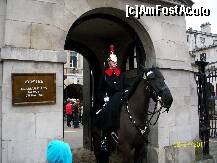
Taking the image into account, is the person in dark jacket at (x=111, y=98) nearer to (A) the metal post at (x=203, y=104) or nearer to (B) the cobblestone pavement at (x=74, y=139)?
(A) the metal post at (x=203, y=104)

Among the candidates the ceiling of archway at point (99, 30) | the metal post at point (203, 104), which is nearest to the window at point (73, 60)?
the ceiling of archway at point (99, 30)

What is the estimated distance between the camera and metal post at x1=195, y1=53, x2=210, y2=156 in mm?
9898

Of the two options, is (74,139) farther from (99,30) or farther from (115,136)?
(115,136)

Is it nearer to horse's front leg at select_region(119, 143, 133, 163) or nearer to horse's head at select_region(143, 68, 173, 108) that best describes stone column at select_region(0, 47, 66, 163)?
horse's front leg at select_region(119, 143, 133, 163)

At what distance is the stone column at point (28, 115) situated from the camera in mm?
6078

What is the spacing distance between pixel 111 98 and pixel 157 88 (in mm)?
1192

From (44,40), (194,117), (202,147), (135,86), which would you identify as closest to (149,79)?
(135,86)

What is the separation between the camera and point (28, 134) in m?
6.26

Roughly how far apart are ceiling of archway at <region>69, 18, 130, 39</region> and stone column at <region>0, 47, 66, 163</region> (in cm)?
343

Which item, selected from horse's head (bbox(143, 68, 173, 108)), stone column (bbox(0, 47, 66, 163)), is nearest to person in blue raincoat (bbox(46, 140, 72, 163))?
stone column (bbox(0, 47, 66, 163))

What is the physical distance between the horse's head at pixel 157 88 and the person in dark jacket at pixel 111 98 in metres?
0.60

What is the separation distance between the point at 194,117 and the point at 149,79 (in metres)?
3.75

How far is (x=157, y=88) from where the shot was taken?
20.9ft

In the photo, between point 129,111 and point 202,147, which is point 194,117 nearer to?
point 202,147
